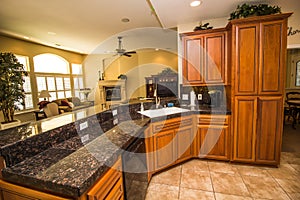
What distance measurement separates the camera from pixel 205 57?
9.06 ft

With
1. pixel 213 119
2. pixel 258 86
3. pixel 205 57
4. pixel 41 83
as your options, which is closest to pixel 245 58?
pixel 258 86

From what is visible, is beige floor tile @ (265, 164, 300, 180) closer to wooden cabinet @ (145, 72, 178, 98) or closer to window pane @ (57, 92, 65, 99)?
wooden cabinet @ (145, 72, 178, 98)

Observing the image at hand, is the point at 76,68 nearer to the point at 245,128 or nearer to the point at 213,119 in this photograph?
the point at 213,119

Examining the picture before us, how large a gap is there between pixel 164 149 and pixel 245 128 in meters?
1.30

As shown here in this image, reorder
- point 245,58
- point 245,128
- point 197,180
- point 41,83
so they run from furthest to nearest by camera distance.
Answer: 1. point 41,83
2. point 245,128
3. point 245,58
4. point 197,180

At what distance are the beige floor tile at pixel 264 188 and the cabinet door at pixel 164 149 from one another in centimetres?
106

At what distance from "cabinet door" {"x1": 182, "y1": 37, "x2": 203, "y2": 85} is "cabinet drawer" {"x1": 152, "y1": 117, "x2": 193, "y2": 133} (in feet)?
2.46

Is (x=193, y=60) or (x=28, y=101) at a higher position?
(x=193, y=60)

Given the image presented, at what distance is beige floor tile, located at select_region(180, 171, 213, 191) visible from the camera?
2.10 m

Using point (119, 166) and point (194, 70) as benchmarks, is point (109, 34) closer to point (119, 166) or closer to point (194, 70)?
point (194, 70)

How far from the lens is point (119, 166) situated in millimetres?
1262

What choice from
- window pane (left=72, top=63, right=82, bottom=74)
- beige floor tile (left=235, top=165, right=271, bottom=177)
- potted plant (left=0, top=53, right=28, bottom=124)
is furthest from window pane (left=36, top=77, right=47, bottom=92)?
beige floor tile (left=235, top=165, right=271, bottom=177)

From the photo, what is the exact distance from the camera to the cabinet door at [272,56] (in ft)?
7.24

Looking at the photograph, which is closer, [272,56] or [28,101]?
[272,56]
